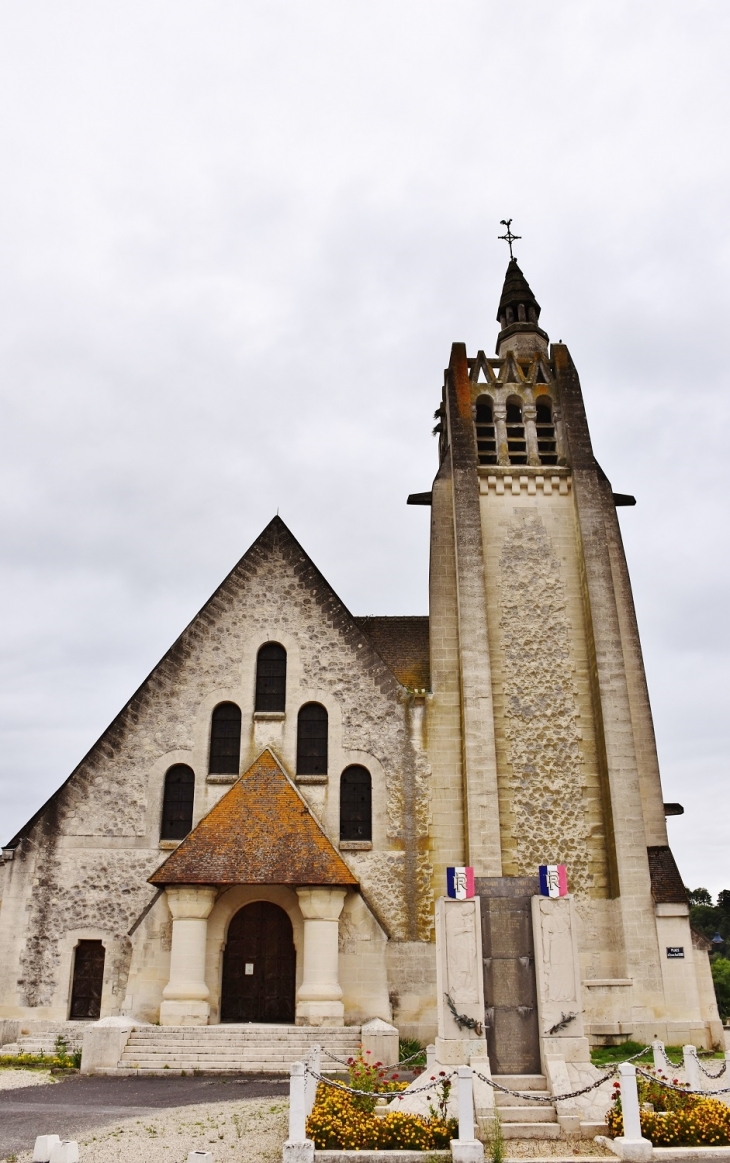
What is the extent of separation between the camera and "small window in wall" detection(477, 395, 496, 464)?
24.7 m

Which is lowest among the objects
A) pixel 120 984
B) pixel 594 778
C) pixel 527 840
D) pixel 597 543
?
pixel 120 984

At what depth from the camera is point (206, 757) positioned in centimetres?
2120

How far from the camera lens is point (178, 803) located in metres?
20.9

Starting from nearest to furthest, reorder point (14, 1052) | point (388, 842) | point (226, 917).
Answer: point (14, 1052) → point (226, 917) → point (388, 842)

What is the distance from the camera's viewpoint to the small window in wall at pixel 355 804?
67.9 ft

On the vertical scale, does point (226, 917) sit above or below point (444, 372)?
below

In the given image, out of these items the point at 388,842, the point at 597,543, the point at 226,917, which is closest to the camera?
the point at 226,917

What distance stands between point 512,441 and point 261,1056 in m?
16.3

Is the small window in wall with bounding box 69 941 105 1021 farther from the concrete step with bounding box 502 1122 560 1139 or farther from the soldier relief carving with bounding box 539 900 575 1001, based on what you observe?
the concrete step with bounding box 502 1122 560 1139

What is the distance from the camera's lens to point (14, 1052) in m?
17.3

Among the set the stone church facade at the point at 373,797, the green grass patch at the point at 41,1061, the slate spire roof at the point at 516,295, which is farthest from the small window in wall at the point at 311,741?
the slate spire roof at the point at 516,295

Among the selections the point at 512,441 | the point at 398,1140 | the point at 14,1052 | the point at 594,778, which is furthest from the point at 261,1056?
the point at 512,441

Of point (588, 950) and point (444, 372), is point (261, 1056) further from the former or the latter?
point (444, 372)

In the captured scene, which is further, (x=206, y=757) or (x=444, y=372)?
(x=444, y=372)
